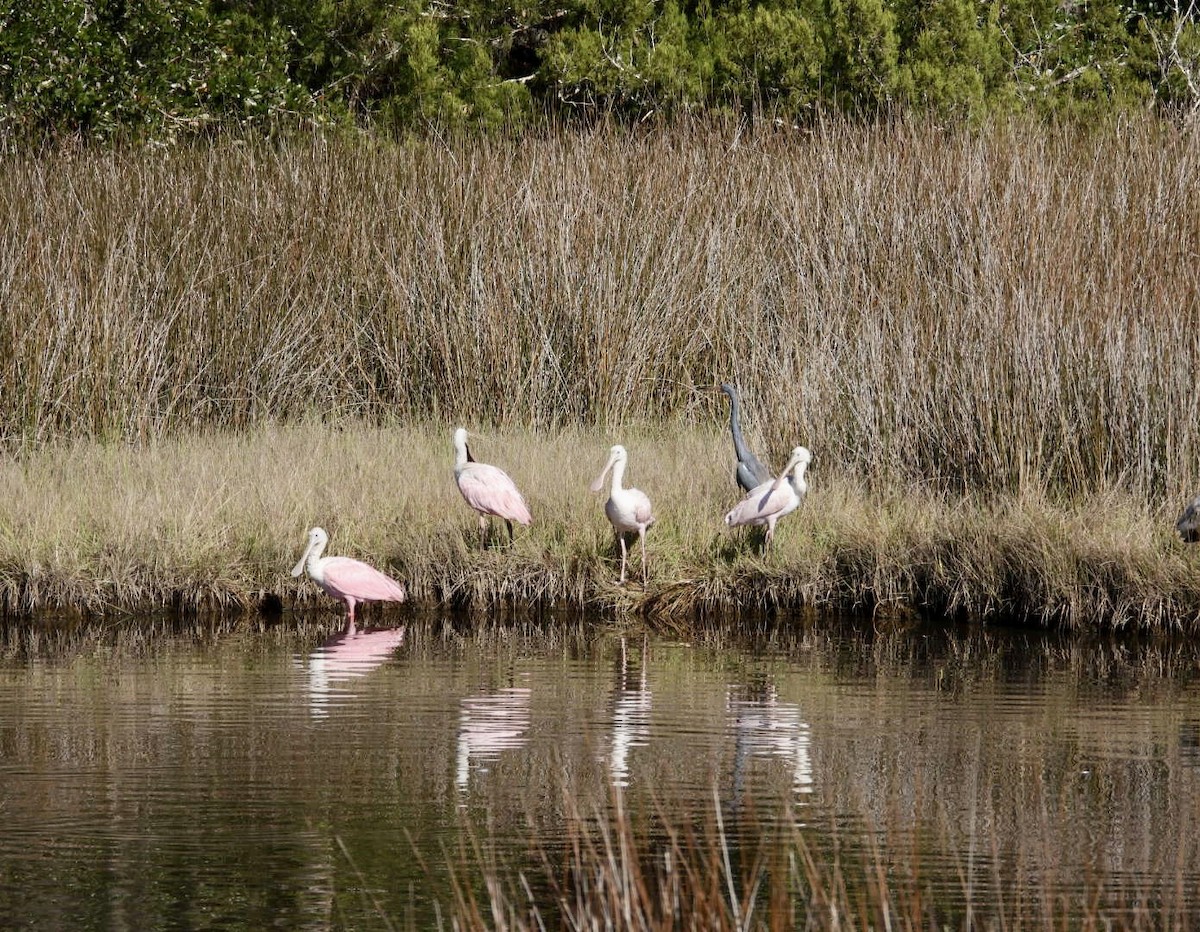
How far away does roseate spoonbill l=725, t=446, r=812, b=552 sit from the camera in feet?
28.1

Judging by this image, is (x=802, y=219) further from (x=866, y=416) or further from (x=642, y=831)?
(x=642, y=831)

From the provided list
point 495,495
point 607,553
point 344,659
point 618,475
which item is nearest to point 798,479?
point 618,475

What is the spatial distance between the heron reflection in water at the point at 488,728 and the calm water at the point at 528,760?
2cm

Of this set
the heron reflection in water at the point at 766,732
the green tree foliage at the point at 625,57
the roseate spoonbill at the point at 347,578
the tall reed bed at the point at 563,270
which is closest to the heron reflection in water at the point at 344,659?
the roseate spoonbill at the point at 347,578

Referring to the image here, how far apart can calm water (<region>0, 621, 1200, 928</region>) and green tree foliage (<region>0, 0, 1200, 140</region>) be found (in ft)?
31.2

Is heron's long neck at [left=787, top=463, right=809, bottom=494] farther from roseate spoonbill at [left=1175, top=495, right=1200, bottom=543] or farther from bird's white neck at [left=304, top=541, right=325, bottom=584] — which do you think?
bird's white neck at [left=304, top=541, right=325, bottom=584]

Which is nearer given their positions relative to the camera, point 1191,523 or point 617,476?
point 1191,523

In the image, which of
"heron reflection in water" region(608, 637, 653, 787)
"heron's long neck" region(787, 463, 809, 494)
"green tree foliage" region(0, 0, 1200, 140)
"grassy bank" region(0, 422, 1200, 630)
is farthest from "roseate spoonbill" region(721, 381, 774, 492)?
"green tree foliage" region(0, 0, 1200, 140)

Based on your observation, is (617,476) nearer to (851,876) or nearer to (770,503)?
(770,503)

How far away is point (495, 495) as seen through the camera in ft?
29.0

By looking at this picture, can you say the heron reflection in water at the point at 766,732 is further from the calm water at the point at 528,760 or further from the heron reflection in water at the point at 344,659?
the heron reflection in water at the point at 344,659

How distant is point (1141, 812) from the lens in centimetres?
511

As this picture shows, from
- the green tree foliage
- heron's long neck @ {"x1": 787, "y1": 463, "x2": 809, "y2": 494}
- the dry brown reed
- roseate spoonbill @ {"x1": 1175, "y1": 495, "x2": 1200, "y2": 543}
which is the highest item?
the green tree foliage

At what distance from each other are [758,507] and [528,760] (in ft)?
10.2
